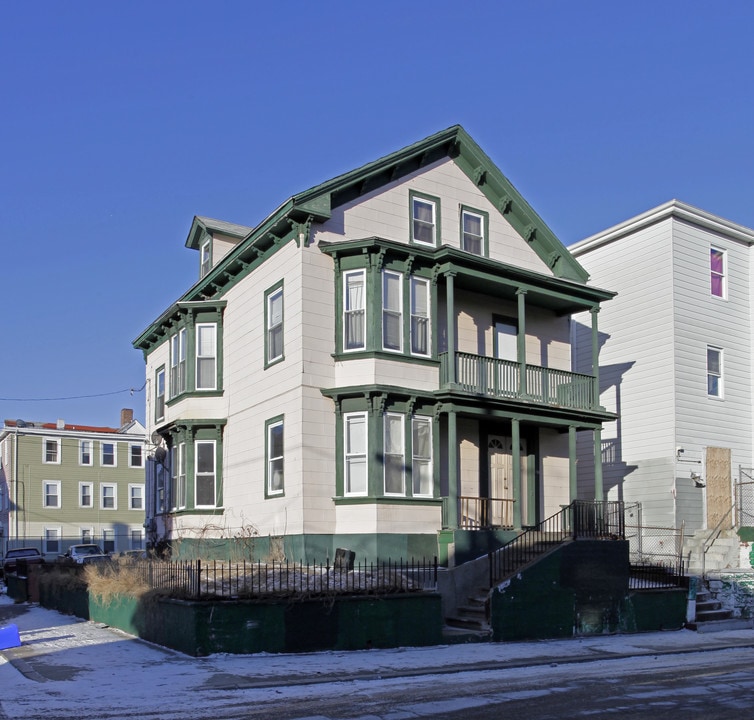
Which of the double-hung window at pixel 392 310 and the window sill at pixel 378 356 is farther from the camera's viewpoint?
the double-hung window at pixel 392 310

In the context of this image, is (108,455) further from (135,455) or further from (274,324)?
(274,324)

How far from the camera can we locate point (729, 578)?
22.9 meters

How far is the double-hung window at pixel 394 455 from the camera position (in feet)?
72.0

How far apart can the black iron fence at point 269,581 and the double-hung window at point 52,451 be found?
4426cm

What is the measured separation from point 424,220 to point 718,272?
11263 millimetres

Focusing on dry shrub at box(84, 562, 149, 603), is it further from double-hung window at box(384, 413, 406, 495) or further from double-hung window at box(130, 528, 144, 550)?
double-hung window at box(130, 528, 144, 550)

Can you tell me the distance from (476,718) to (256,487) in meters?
14.0

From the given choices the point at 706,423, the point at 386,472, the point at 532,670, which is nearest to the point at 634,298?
the point at 706,423

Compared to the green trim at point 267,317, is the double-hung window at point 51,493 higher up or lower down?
lower down

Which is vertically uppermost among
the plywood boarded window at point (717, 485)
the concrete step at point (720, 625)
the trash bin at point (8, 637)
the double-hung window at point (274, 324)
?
the double-hung window at point (274, 324)

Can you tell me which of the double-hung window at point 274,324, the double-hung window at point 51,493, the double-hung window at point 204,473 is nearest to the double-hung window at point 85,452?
the double-hung window at point 51,493

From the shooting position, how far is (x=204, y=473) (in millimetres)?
26281

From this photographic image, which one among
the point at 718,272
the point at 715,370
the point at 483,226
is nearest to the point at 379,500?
the point at 483,226

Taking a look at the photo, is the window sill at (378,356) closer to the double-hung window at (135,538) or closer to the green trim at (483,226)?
the green trim at (483,226)
